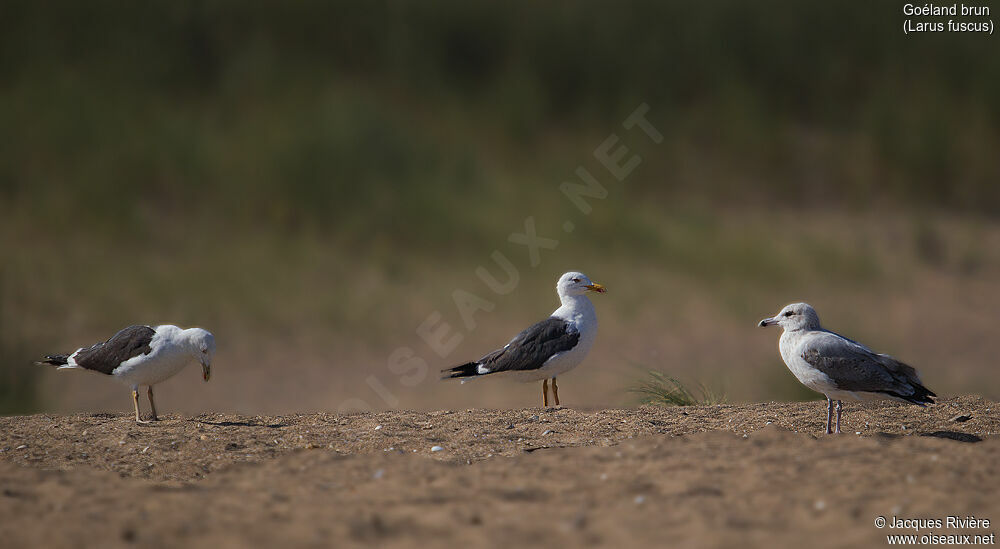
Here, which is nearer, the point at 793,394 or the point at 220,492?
the point at 220,492

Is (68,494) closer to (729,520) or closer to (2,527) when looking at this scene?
(2,527)

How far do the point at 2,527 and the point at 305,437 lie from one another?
2.82 m

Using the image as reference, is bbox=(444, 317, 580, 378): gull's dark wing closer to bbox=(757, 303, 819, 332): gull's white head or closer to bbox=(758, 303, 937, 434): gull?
bbox=(757, 303, 819, 332): gull's white head

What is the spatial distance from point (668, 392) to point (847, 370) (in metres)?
2.65

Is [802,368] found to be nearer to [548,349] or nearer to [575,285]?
[548,349]

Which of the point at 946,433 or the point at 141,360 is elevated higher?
the point at 141,360

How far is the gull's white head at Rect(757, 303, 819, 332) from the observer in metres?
6.82

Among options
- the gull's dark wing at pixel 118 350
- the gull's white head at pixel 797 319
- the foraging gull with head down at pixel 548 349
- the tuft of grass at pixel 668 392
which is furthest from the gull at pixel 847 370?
the gull's dark wing at pixel 118 350

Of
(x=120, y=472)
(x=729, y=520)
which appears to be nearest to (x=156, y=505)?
(x=120, y=472)

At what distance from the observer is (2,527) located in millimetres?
4453

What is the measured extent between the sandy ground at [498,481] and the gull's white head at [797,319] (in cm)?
81

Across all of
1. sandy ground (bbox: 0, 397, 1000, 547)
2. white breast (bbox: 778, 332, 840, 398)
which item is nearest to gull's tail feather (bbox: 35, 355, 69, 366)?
sandy ground (bbox: 0, 397, 1000, 547)

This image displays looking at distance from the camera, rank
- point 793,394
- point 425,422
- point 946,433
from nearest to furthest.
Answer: point 946,433
point 425,422
point 793,394

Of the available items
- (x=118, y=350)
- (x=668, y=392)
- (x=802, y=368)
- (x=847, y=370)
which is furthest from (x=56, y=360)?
(x=847, y=370)
